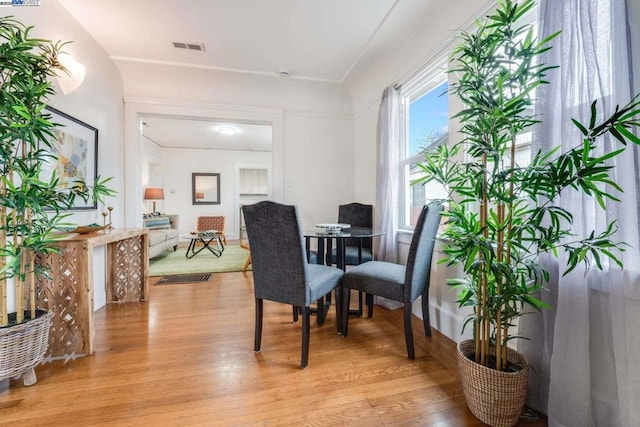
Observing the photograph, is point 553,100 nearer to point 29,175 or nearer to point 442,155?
point 442,155

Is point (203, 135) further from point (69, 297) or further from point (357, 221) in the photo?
point (69, 297)

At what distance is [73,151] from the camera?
7.60 ft

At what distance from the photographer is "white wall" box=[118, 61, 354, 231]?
3.18m

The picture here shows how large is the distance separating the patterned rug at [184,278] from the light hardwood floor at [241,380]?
3.59 ft

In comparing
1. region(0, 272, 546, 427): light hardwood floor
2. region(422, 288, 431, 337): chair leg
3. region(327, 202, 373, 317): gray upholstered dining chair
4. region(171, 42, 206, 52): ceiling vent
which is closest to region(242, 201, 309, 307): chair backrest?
region(0, 272, 546, 427): light hardwood floor

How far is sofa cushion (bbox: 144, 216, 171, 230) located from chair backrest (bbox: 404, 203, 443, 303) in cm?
486

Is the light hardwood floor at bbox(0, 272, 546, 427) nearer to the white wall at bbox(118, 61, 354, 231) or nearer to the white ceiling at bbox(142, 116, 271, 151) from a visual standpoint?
the white wall at bbox(118, 61, 354, 231)

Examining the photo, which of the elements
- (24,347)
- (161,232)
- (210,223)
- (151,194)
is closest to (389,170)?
(24,347)

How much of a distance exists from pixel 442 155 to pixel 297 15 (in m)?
1.79

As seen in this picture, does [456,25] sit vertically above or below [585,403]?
above

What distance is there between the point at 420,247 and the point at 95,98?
128 inches

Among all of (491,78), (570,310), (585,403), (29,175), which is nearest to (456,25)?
(491,78)

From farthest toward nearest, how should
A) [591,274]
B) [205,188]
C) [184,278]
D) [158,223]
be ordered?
[205,188] → [158,223] → [184,278] → [591,274]

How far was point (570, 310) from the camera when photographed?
1.06 metres
